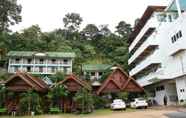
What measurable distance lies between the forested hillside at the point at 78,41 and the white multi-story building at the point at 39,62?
354cm

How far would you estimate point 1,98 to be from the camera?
31.1 meters

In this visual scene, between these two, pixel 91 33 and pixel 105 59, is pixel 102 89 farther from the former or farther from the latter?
pixel 91 33

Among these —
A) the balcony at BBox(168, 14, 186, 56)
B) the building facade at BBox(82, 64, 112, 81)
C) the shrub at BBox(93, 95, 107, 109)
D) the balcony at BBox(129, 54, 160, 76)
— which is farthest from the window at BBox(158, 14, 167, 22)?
the building facade at BBox(82, 64, 112, 81)

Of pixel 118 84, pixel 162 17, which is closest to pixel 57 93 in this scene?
pixel 118 84

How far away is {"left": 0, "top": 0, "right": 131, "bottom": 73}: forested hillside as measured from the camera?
67.4 m

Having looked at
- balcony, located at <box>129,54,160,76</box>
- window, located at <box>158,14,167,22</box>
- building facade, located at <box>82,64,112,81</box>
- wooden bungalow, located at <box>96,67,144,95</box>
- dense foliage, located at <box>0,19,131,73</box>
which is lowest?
wooden bungalow, located at <box>96,67,144,95</box>

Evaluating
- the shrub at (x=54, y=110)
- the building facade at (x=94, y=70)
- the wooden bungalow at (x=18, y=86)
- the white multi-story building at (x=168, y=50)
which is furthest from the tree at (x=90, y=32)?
the shrub at (x=54, y=110)

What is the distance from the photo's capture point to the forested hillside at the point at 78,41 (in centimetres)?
6744

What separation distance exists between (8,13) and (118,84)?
36381 mm

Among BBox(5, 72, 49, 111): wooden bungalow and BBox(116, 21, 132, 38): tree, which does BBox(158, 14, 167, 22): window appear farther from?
BBox(116, 21, 132, 38): tree

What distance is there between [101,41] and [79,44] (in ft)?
23.9

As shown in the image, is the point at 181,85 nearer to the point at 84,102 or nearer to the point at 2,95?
the point at 84,102

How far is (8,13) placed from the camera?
203 feet

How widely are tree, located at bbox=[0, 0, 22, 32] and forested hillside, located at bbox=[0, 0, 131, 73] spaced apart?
362 millimetres
